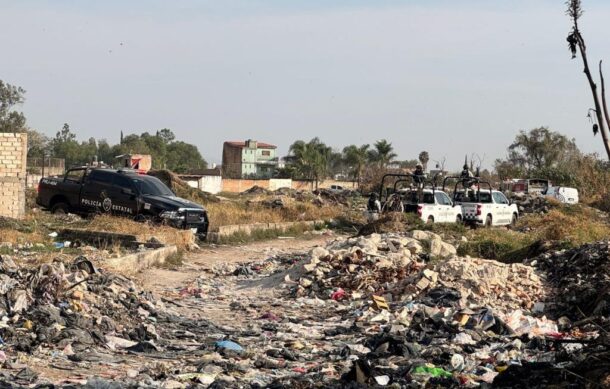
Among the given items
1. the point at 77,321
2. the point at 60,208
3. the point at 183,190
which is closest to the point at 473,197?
the point at 183,190

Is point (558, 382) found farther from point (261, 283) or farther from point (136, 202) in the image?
point (136, 202)

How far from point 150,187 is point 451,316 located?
40.8 feet

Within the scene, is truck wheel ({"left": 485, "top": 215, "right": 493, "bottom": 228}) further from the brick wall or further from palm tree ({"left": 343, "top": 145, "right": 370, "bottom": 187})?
palm tree ({"left": 343, "top": 145, "right": 370, "bottom": 187})

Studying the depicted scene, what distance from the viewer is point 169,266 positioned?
54.9 ft

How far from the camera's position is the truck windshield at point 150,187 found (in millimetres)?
21453

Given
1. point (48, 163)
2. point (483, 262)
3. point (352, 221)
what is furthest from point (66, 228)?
point (48, 163)

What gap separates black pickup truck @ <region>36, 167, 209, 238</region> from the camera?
20969mm

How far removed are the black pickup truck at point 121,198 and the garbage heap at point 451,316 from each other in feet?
17.5

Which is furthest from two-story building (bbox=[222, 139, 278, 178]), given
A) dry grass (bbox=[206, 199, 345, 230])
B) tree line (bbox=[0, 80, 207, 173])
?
dry grass (bbox=[206, 199, 345, 230])

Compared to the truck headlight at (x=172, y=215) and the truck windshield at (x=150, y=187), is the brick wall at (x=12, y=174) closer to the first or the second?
the truck windshield at (x=150, y=187)

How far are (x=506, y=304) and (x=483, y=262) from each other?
172 cm

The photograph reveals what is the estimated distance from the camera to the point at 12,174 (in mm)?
21969

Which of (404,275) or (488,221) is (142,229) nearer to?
(404,275)

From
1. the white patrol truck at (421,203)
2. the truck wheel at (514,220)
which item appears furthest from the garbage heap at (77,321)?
the truck wheel at (514,220)
